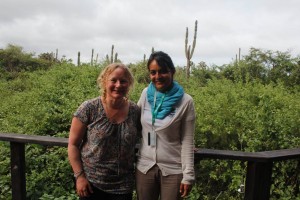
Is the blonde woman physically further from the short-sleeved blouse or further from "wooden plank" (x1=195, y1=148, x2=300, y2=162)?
"wooden plank" (x1=195, y1=148, x2=300, y2=162)

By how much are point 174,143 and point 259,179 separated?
0.62 metres

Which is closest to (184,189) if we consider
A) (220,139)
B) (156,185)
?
(156,185)

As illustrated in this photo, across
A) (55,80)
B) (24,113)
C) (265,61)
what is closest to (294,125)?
(24,113)

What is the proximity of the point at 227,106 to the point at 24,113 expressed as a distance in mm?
3808

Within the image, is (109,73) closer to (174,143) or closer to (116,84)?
(116,84)

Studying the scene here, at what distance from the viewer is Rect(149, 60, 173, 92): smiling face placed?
215 cm

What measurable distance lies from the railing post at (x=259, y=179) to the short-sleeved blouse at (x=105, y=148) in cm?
79

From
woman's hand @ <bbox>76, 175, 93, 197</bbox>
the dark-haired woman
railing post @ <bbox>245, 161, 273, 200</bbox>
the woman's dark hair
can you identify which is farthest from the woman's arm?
railing post @ <bbox>245, 161, 273, 200</bbox>

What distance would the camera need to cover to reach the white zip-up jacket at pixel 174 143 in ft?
7.02

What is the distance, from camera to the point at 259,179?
230 centimetres

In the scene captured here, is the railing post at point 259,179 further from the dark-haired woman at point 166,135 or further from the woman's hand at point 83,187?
the woman's hand at point 83,187

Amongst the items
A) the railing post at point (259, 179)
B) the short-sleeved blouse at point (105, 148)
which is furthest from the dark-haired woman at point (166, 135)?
the railing post at point (259, 179)

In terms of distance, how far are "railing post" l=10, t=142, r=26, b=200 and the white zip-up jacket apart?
1.14 metres

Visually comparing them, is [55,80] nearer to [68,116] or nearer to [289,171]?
[68,116]
